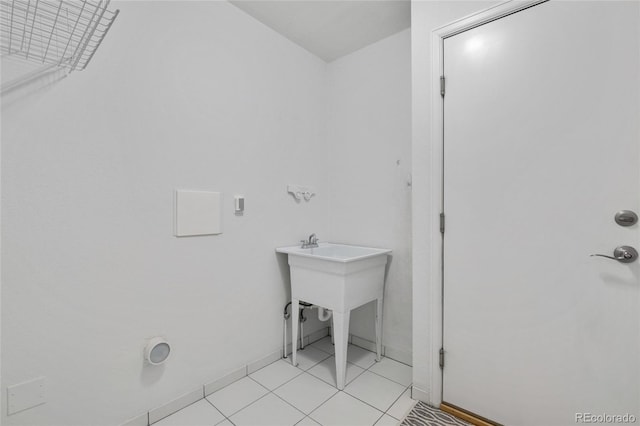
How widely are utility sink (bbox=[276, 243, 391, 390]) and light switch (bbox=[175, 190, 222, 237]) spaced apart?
553 mm

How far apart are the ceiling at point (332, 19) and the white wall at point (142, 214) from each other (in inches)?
5.0

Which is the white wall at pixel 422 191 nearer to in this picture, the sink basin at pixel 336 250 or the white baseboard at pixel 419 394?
the white baseboard at pixel 419 394

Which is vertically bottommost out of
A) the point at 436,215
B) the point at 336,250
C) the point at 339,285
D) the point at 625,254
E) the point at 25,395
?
the point at 25,395

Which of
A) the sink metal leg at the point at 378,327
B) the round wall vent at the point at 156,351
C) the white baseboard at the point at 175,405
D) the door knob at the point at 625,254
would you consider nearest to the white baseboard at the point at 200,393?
the white baseboard at the point at 175,405

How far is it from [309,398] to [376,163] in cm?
173

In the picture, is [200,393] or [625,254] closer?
[625,254]

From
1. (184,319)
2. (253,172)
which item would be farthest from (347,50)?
(184,319)

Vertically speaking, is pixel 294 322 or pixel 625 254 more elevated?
pixel 625 254

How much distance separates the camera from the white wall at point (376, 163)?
214 cm

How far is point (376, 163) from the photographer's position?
2.30m

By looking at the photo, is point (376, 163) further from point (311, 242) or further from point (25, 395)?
point (25, 395)

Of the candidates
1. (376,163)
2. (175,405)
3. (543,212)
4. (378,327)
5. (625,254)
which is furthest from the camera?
(376,163)

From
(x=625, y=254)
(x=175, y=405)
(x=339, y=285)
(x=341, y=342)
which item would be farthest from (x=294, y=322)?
(x=625, y=254)

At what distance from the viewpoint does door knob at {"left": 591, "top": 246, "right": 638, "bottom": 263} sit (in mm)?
1118
